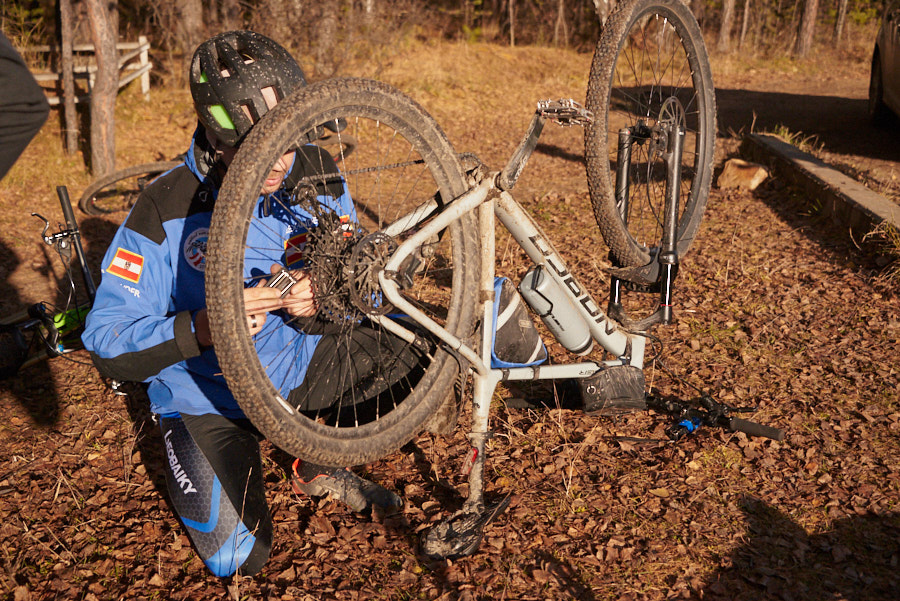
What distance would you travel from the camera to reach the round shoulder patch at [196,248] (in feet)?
9.02

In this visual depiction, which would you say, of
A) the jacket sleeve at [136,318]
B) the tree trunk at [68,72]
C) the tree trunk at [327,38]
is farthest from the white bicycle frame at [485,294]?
the tree trunk at [327,38]

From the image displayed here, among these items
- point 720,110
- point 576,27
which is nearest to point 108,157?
point 720,110

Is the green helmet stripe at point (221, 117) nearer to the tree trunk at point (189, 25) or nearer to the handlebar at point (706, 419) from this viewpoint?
the handlebar at point (706, 419)

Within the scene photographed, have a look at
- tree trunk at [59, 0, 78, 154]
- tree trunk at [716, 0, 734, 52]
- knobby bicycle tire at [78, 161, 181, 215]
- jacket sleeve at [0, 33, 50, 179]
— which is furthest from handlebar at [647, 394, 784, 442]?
tree trunk at [716, 0, 734, 52]

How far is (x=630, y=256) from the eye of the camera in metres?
3.37

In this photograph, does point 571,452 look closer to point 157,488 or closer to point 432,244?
point 432,244

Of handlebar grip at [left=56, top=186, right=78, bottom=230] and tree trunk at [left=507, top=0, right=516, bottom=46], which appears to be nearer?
handlebar grip at [left=56, top=186, right=78, bottom=230]

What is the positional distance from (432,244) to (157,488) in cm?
167

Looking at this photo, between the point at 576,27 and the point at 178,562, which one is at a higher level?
the point at 576,27

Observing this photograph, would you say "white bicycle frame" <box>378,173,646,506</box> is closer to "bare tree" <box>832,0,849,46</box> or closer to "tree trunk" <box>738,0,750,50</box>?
"tree trunk" <box>738,0,750,50</box>

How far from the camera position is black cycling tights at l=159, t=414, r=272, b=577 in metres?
2.57

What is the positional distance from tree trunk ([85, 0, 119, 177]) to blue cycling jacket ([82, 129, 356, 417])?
17.6 ft

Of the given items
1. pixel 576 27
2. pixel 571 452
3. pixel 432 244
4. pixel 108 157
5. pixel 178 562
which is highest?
pixel 576 27

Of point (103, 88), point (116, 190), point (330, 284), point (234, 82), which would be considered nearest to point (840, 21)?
point (103, 88)
